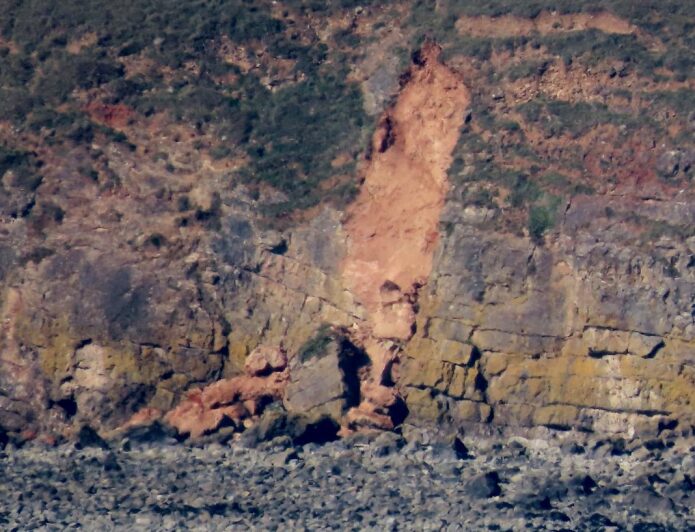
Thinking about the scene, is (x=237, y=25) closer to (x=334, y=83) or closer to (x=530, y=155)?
(x=334, y=83)

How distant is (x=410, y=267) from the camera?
4816 cm

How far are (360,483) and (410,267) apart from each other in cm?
696

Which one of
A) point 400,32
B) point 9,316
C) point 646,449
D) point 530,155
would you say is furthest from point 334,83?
point 646,449

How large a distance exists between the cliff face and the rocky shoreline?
1.01 m

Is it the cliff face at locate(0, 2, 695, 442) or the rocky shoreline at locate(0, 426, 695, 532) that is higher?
the cliff face at locate(0, 2, 695, 442)

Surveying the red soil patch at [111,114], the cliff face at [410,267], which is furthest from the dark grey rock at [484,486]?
the red soil patch at [111,114]

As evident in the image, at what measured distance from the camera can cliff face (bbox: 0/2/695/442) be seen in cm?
4612

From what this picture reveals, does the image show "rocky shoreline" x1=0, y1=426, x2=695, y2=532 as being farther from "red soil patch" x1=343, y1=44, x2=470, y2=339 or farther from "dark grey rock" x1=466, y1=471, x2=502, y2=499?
"red soil patch" x1=343, y1=44, x2=470, y2=339

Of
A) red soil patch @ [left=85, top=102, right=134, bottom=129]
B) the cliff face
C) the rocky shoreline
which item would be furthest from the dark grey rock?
red soil patch @ [left=85, top=102, right=134, bottom=129]

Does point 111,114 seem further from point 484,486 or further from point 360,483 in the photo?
point 484,486

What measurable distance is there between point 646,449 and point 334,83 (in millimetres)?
14468

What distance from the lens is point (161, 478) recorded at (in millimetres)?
44250

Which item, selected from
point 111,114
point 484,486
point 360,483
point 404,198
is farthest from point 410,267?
point 111,114

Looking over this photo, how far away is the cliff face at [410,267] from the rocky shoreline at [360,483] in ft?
3.32
